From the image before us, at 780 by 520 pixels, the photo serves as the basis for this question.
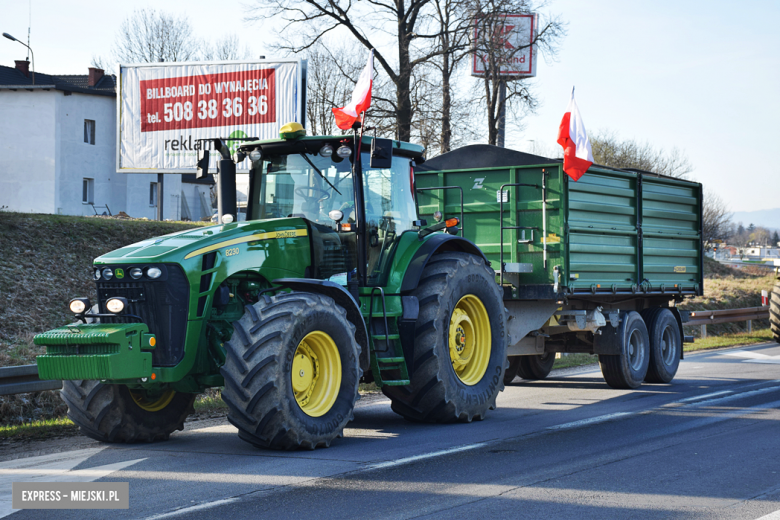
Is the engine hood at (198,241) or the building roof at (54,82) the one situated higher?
the building roof at (54,82)

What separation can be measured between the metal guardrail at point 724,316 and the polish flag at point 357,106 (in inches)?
543

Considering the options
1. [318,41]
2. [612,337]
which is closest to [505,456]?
[612,337]

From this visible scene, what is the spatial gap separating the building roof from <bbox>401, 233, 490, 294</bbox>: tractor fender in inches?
1200

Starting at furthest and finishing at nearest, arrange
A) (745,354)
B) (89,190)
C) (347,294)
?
(89,190) < (745,354) < (347,294)

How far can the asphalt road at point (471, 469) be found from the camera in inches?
210

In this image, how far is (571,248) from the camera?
11.0 m

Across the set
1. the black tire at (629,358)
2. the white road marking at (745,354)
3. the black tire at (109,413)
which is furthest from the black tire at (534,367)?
the black tire at (109,413)

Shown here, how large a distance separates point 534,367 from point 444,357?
514cm

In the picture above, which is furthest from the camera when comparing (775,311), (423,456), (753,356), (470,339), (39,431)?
(775,311)

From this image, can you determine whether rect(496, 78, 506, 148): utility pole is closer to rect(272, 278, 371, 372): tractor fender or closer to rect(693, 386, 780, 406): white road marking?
rect(693, 386, 780, 406): white road marking

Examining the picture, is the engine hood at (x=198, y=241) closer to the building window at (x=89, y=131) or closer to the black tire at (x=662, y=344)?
the black tire at (x=662, y=344)

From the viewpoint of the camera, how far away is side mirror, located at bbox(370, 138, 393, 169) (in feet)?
25.6

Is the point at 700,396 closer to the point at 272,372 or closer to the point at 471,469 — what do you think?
the point at 471,469

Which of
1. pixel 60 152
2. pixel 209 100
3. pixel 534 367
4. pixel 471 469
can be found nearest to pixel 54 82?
pixel 60 152
